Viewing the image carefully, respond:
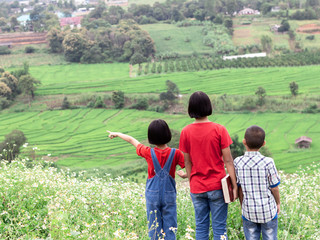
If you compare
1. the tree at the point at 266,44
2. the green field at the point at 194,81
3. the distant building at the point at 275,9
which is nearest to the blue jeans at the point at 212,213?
the green field at the point at 194,81

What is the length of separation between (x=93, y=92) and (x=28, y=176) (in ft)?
123

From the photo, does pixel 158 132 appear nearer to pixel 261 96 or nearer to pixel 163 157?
pixel 163 157

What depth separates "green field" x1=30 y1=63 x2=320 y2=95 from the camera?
Result: 3936 centimetres

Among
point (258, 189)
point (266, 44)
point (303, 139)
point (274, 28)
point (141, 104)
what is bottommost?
point (303, 139)

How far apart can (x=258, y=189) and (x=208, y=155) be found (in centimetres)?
52

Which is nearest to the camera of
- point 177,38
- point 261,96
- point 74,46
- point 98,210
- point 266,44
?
point 98,210

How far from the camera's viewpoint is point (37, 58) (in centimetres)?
5622

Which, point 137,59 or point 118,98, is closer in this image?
point 118,98

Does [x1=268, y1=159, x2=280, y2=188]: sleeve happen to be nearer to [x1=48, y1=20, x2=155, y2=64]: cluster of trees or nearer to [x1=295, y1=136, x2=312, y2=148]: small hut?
[x1=295, y1=136, x2=312, y2=148]: small hut

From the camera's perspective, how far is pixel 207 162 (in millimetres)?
3584

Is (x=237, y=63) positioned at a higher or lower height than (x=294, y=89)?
higher

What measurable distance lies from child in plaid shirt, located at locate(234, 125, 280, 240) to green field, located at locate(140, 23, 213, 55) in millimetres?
52843

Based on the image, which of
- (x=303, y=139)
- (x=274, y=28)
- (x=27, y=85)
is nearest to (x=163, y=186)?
(x=303, y=139)

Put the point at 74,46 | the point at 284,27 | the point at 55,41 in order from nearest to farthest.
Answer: the point at 74,46 < the point at 55,41 < the point at 284,27
